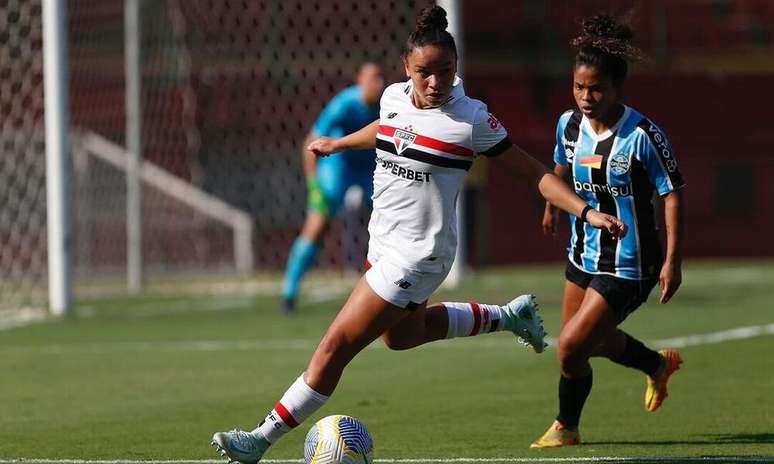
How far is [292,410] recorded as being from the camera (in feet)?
22.3

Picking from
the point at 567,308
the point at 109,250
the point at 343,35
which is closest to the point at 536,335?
the point at 567,308

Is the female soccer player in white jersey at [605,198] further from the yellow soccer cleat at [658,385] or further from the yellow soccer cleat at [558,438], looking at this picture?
the yellow soccer cleat at [658,385]

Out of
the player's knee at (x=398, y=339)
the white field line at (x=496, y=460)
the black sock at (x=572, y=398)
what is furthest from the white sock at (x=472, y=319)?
the white field line at (x=496, y=460)

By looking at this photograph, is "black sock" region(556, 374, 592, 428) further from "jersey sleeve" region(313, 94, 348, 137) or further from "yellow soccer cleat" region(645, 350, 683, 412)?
"jersey sleeve" region(313, 94, 348, 137)

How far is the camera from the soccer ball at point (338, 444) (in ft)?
21.8

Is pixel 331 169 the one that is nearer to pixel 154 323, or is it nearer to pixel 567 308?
pixel 154 323

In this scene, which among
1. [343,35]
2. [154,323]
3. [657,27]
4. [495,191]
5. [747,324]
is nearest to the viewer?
[747,324]

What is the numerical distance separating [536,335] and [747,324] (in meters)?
6.29

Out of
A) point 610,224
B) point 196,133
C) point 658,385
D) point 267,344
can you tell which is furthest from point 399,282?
point 196,133

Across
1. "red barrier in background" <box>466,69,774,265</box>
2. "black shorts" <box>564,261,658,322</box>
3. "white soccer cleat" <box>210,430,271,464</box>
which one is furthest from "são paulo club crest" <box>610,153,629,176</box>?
"red barrier in background" <box>466,69,774,265</box>

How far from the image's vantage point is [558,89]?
32562 mm

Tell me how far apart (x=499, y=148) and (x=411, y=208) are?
479 millimetres

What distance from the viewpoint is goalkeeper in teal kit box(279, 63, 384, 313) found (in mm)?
15336

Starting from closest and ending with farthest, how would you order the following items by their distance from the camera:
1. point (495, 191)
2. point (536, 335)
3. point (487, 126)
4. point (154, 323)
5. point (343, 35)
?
point (487, 126), point (536, 335), point (154, 323), point (343, 35), point (495, 191)
